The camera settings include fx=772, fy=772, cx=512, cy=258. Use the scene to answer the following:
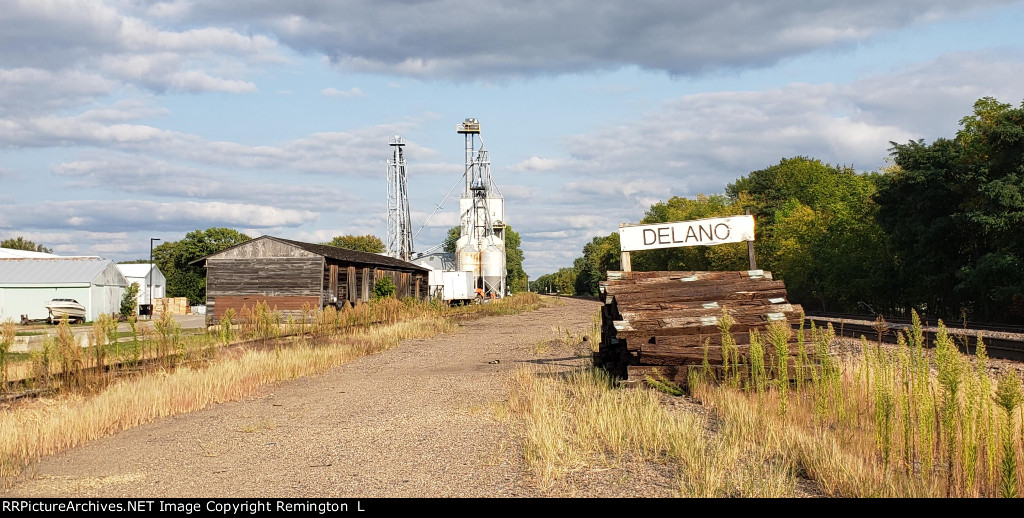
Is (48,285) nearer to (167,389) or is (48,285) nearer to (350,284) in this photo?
(350,284)

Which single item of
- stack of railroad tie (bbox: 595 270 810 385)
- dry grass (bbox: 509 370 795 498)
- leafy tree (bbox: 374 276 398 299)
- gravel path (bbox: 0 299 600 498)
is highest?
leafy tree (bbox: 374 276 398 299)

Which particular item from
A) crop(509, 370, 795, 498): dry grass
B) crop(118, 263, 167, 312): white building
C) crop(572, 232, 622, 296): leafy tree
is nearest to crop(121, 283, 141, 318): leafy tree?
crop(118, 263, 167, 312): white building

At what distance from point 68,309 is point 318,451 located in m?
47.1

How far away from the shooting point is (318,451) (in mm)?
7727

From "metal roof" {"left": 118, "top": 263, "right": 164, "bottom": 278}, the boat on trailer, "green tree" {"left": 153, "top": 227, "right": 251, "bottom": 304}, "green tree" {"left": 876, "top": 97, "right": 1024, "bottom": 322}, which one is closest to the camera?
"green tree" {"left": 876, "top": 97, "right": 1024, "bottom": 322}

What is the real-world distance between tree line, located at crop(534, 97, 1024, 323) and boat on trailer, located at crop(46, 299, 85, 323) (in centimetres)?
4239

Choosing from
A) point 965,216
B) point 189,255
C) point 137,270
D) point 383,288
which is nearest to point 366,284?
point 383,288

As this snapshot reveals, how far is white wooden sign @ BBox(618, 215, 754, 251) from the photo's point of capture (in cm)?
1213

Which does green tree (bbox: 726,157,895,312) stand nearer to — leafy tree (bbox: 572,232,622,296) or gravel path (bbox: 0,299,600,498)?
gravel path (bbox: 0,299,600,498)

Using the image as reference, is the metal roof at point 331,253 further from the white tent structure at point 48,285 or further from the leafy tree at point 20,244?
the leafy tree at point 20,244

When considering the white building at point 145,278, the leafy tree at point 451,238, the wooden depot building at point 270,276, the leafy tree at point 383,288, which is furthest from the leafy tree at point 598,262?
the wooden depot building at point 270,276

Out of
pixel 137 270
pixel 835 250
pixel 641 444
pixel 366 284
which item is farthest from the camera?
pixel 137 270

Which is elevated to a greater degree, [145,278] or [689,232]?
[145,278]
